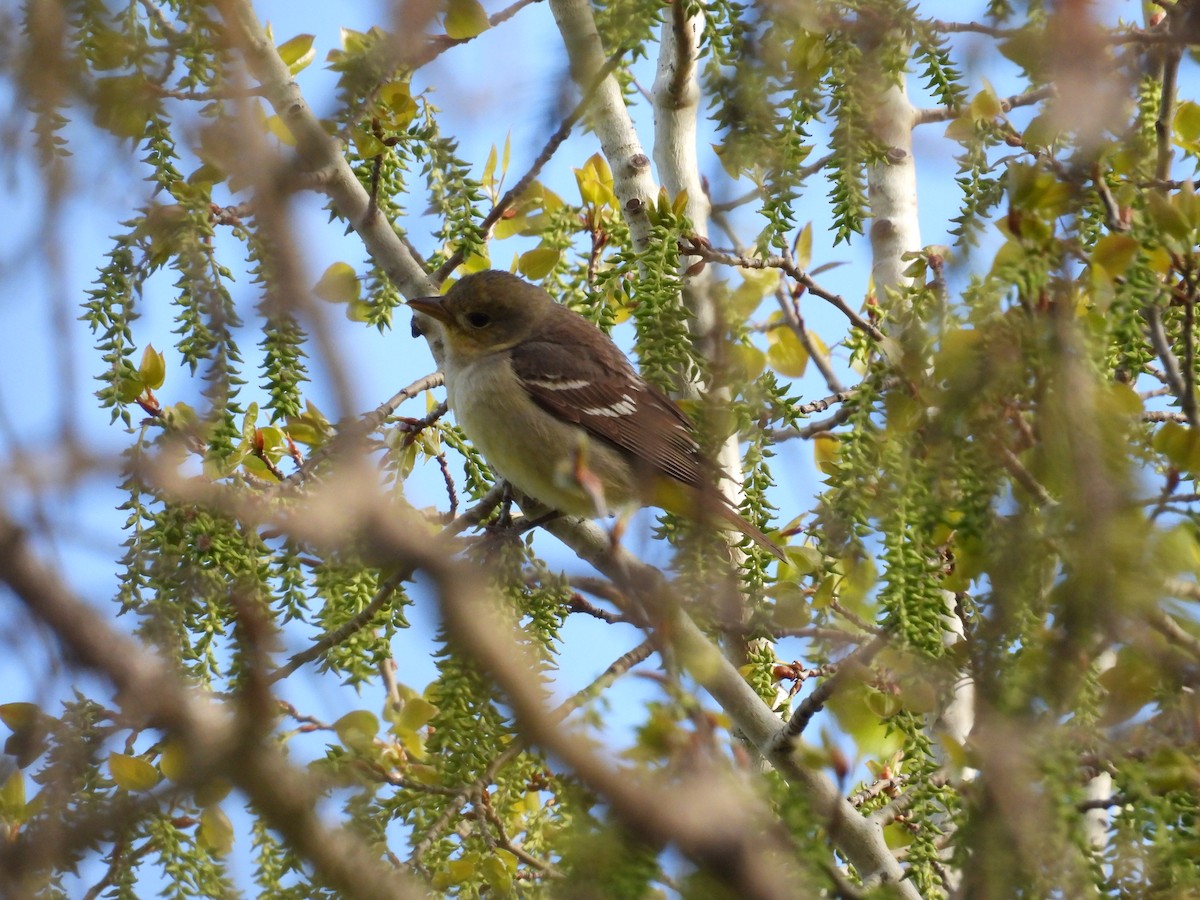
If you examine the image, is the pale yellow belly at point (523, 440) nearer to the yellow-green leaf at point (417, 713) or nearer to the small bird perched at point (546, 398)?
the small bird perched at point (546, 398)

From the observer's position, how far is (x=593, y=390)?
577cm

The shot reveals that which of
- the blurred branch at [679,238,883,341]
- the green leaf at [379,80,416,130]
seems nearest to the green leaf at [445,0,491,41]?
the green leaf at [379,80,416,130]

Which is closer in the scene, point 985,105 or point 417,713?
point 985,105

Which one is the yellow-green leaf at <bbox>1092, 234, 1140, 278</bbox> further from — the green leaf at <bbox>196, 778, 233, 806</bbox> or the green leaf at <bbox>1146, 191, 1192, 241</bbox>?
the green leaf at <bbox>196, 778, 233, 806</bbox>

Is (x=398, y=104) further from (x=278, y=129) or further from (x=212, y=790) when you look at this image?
(x=212, y=790)

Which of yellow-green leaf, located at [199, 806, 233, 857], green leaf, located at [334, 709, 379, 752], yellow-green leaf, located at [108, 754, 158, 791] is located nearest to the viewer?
yellow-green leaf, located at [199, 806, 233, 857]

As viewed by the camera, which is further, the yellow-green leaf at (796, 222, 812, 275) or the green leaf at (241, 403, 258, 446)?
the yellow-green leaf at (796, 222, 812, 275)

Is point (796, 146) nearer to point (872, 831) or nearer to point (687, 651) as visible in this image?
point (687, 651)

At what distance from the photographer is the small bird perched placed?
16.2 feet

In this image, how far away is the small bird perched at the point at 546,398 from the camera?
4.95 meters

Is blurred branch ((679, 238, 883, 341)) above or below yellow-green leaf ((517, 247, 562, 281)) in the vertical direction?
below

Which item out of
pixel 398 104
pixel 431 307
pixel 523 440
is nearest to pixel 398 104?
pixel 398 104

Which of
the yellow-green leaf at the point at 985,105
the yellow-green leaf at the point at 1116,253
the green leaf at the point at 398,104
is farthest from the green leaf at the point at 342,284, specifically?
the yellow-green leaf at the point at 1116,253

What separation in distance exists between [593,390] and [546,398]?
0.93 feet
